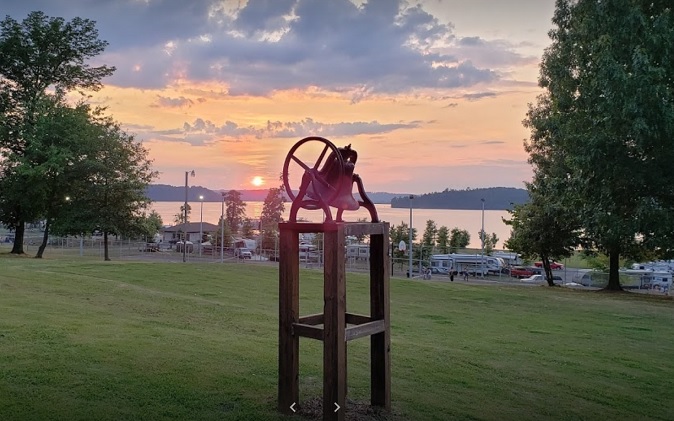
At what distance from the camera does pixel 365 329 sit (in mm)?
5707

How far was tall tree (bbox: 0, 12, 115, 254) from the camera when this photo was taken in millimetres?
33812

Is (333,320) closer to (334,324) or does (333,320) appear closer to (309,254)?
(334,324)

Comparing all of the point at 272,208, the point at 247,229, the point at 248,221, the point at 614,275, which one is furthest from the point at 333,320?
the point at 248,221

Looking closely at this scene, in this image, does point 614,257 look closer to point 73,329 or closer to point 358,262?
point 358,262

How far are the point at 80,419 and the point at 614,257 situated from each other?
29918 millimetres

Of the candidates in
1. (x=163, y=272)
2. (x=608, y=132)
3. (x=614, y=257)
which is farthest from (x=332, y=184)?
(x=614, y=257)

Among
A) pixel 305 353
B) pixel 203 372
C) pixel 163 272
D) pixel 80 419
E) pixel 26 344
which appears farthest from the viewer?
pixel 163 272

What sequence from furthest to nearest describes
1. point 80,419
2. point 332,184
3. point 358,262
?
point 358,262 < point 332,184 < point 80,419

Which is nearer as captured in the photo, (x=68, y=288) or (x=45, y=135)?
(x=68, y=288)

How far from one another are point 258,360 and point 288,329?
2336 millimetres

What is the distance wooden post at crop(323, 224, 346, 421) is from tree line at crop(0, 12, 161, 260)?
3032cm

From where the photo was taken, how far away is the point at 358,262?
3994 cm

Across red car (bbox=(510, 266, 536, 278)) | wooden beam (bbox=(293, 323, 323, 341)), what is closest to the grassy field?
wooden beam (bbox=(293, 323, 323, 341))

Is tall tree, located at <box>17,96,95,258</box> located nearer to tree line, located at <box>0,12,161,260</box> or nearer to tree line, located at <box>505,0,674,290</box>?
tree line, located at <box>0,12,161,260</box>
